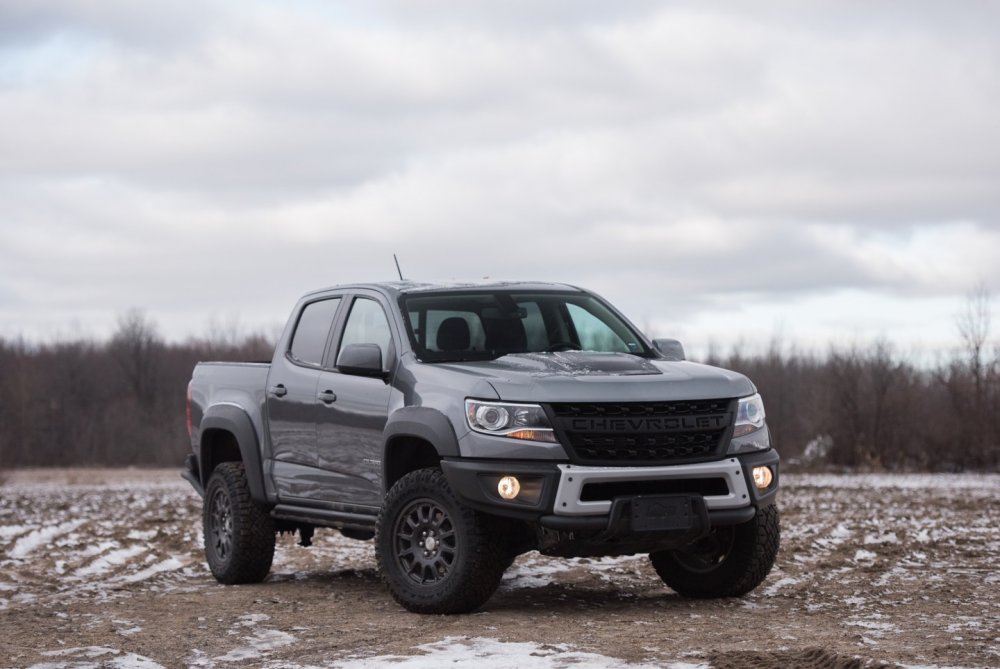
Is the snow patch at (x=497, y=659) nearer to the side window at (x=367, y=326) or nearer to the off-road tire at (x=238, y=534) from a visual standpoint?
the side window at (x=367, y=326)

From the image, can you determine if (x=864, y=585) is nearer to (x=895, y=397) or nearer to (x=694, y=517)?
(x=694, y=517)

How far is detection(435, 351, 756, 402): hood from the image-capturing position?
7.68 meters

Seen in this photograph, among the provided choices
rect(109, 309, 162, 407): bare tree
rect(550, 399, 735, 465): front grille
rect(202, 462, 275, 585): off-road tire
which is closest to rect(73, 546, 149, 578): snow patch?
rect(202, 462, 275, 585): off-road tire

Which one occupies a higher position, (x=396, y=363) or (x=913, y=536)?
(x=396, y=363)

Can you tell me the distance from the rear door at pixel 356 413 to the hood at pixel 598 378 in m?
0.61

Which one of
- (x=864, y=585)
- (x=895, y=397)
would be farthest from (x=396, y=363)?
(x=895, y=397)

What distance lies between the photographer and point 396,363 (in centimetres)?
860

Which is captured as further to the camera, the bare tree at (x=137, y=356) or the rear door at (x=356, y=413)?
the bare tree at (x=137, y=356)

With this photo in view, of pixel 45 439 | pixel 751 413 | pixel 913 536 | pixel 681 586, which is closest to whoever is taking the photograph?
pixel 751 413

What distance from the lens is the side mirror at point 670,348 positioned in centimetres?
920

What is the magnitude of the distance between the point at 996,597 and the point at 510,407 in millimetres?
3296

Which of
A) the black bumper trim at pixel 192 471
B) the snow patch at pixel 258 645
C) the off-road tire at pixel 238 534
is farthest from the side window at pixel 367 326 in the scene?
the black bumper trim at pixel 192 471

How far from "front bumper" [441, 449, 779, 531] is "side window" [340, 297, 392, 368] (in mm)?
1374

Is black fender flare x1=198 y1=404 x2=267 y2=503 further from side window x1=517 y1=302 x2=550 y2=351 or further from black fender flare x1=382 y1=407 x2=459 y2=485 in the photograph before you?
side window x1=517 y1=302 x2=550 y2=351
